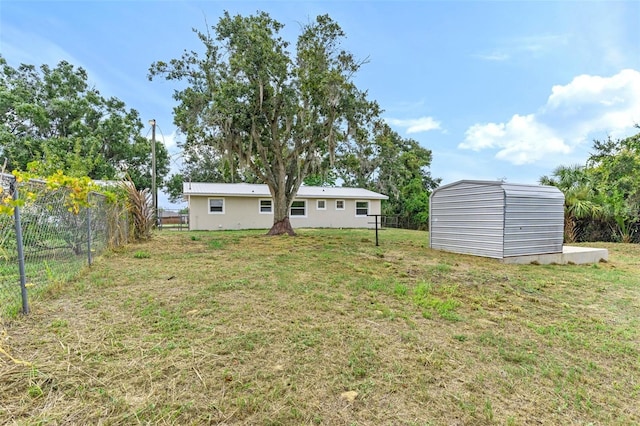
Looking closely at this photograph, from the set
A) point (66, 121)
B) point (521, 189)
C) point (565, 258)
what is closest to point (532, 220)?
point (521, 189)

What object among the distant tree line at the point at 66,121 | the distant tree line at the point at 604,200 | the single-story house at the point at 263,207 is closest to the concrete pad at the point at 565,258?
the distant tree line at the point at 604,200

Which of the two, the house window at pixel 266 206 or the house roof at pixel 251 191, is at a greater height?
the house roof at pixel 251 191

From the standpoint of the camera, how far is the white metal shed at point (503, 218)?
7.38 m

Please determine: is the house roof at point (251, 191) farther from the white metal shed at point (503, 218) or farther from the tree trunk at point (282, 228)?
the white metal shed at point (503, 218)

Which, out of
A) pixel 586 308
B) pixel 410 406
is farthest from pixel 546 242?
pixel 410 406

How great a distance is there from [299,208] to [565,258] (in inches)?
507

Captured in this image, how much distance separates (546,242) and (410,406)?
8041 mm

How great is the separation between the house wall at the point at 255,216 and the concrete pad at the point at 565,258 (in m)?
12.0

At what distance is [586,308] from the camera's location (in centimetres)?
397

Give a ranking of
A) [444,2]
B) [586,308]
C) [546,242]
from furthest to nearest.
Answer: [444,2] < [546,242] < [586,308]

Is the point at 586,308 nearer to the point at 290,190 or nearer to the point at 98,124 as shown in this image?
the point at 290,190

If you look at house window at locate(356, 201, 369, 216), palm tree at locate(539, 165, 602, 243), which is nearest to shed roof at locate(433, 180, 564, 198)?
palm tree at locate(539, 165, 602, 243)

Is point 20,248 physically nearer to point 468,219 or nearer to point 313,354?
point 313,354

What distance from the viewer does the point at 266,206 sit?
1755 cm
